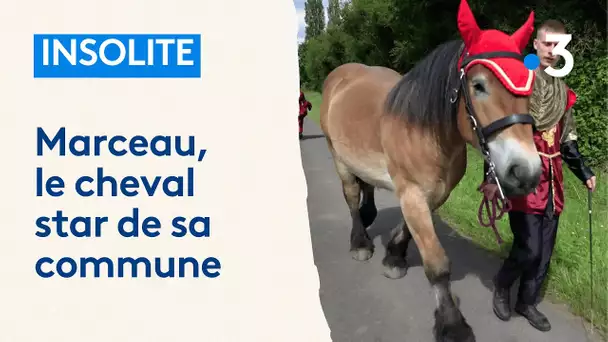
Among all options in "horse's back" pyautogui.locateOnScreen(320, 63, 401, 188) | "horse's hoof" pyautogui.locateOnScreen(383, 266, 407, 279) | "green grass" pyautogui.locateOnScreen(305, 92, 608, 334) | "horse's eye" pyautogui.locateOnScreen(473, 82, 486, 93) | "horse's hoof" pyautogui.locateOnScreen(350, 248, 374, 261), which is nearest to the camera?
"horse's eye" pyautogui.locateOnScreen(473, 82, 486, 93)

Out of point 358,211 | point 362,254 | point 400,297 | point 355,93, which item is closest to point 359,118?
point 355,93

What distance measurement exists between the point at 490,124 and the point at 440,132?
53 cm

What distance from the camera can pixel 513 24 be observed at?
9164 mm

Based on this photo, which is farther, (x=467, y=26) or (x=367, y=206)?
(x=367, y=206)

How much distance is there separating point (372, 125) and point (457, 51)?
106 cm

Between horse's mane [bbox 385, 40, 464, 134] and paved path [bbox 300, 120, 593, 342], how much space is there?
4.01 ft

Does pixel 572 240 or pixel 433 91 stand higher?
pixel 433 91

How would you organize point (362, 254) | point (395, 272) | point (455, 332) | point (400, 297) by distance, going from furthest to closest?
point (362, 254)
point (395, 272)
point (400, 297)
point (455, 332)

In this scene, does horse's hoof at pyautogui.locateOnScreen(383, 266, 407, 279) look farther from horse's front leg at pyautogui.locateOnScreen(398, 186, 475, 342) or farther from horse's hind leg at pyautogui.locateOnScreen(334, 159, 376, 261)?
horse's front leg at pyautogui.locateOnScreen(398, 186, 475, 342)

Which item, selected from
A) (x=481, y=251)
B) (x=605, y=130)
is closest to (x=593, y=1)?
(x=605, y=130)

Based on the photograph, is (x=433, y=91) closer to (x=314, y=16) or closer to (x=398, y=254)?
(x=398, y=254)

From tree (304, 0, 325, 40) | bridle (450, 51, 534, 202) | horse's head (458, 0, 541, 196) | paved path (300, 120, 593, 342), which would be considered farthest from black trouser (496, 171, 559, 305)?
tree (304, 0, 325, 40)

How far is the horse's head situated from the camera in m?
2.29

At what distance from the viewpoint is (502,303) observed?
3.10 m
